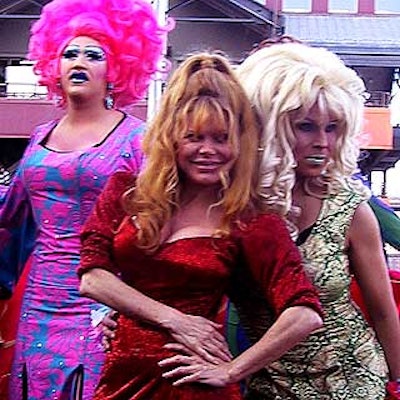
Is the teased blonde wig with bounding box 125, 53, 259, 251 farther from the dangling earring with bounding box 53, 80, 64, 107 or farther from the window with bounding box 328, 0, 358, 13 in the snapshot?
the window with bounding box 328, 0, 358, 13


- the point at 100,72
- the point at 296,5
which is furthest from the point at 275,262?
the point at 296,5

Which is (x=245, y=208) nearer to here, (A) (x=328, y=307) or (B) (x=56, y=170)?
(A) (x=328, y=307)

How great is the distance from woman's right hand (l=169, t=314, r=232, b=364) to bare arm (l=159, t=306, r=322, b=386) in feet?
0.06

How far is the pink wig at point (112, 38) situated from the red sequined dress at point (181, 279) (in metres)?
1.08

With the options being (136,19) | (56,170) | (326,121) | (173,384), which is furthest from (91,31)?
(173,384)

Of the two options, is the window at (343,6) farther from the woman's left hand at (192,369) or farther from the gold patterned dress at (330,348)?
the woman's left hand at (192,369)

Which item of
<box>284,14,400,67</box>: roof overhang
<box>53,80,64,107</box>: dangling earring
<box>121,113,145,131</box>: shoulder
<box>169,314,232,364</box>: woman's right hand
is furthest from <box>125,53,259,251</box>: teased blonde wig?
<box>284,14,400,67</box>: roof overhang

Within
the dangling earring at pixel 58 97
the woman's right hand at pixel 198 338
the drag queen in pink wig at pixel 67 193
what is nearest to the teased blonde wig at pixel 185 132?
the woman's right hand at pixel 198 338

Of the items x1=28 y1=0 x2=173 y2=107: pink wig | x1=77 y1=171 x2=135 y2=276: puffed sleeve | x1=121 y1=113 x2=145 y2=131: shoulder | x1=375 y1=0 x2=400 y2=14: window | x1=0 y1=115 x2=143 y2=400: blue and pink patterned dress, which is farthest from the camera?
x1=375 y1=0 x2=400 y2=14: window

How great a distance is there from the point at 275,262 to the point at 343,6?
783 inches

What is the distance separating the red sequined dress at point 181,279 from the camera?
6.61 ft

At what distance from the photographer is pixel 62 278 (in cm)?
281

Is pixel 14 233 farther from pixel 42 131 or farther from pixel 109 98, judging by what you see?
pixel 109 98

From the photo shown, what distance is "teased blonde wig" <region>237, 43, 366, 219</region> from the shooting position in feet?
7.27
